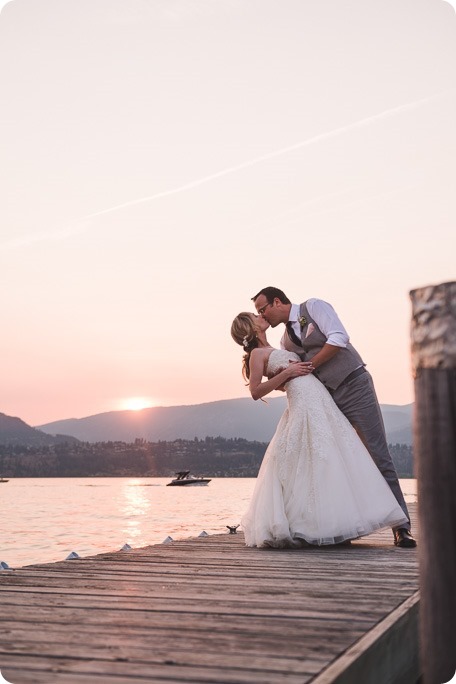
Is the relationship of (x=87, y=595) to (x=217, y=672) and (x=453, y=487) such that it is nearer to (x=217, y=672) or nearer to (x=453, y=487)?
(x=217, y=672)

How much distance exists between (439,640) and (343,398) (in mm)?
4955

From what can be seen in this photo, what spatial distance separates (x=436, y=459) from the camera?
1.59m

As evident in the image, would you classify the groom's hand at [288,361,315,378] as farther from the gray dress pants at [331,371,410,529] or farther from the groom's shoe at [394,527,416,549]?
the groom's shoe at [394,527,416,549]

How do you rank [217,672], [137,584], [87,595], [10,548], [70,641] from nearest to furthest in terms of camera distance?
[217,672] → [70,641] → [87,595] → [137,584] → [10,548]

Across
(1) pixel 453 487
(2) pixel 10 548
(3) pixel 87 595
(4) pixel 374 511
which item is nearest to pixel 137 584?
(3) pixel 87 595

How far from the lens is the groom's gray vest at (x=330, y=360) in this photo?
6.53m

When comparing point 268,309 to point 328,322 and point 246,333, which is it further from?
point 328,322

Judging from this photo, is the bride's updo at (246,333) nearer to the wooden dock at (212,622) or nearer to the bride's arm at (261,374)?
the bride's arm at (261,374)

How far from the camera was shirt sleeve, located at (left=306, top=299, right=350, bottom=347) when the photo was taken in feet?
21.0

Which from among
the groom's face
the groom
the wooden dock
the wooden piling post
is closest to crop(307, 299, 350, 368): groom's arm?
the groom

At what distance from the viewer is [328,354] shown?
6.42 metres

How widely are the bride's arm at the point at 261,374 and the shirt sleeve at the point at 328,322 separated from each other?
1.06ft

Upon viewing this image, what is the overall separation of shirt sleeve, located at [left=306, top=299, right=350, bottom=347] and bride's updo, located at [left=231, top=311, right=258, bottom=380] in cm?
50

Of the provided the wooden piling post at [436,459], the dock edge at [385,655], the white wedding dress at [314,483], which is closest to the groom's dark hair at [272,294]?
the white wedding dress at [314,483]
